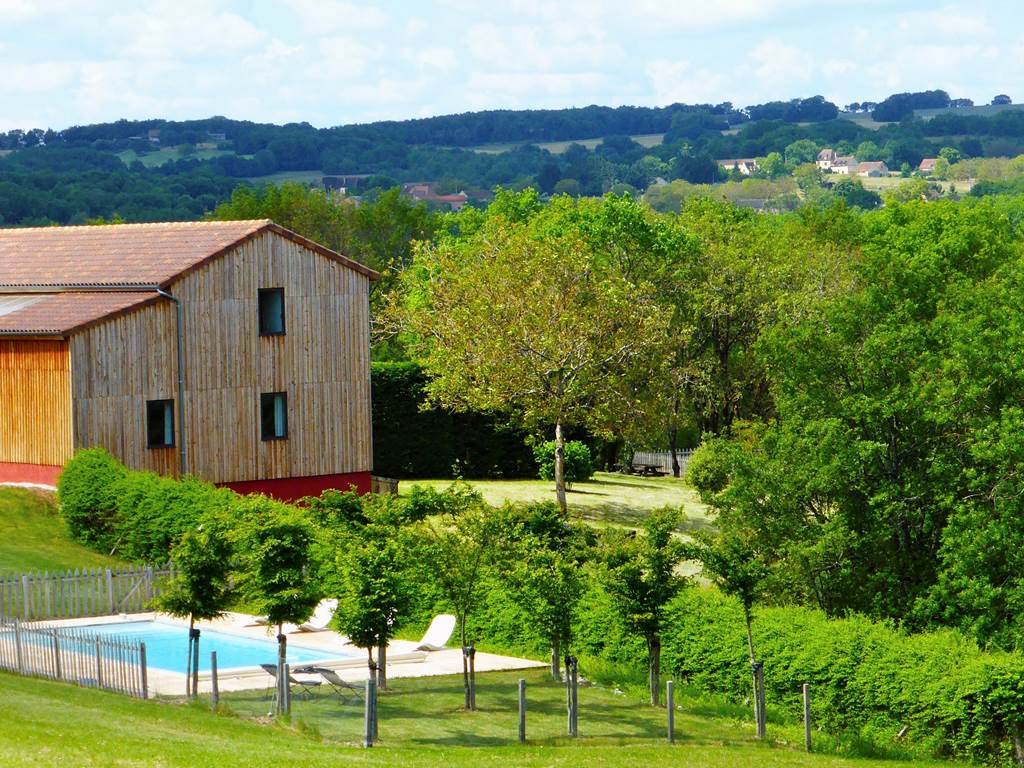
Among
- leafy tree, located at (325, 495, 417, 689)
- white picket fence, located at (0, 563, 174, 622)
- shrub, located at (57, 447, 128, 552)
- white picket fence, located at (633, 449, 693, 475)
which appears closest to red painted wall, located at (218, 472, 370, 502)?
shrub, located at (57, 447, 128, 552)

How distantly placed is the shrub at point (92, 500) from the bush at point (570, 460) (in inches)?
762

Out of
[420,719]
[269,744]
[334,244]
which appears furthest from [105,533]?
[334,244]

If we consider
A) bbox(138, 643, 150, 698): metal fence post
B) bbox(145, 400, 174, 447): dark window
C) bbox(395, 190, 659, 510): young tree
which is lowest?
bbox(138, 643, 150, 698): metal fence post

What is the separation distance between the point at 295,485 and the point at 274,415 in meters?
2.29

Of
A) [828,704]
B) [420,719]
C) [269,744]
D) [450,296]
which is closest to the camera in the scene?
[269,744]

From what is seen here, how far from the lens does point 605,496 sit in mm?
59562

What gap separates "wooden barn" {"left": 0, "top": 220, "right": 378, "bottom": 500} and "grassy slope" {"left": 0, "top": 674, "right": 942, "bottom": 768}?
17.8m

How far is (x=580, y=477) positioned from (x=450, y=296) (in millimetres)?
8352

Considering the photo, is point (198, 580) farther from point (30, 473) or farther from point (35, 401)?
point (30, 473)

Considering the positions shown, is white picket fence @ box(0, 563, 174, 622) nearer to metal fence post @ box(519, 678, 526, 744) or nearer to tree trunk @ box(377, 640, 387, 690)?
tree trunk @ box(377, 640, 387, 690)

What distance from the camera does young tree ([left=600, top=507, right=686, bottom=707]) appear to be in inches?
1222

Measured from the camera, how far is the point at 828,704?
1199 inches

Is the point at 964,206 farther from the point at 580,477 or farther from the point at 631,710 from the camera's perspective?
the point at 631,710

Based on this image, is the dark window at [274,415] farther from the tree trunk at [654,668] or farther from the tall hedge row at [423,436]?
the tree trunk at [654,668]
